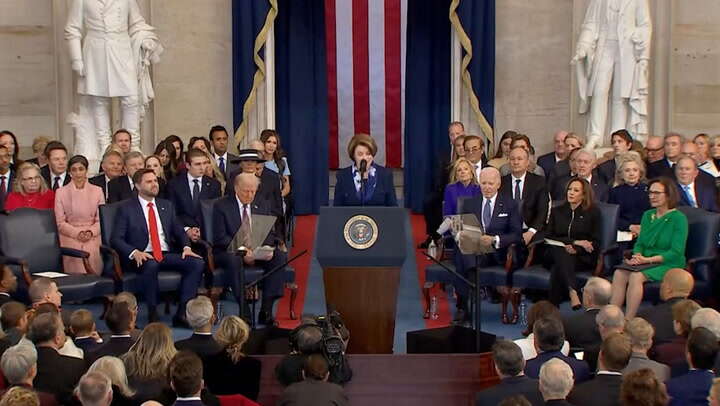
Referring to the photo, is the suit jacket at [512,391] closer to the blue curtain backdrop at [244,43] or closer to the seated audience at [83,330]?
the seated audience at [83,330]

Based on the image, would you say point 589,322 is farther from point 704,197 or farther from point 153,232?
point 153,232

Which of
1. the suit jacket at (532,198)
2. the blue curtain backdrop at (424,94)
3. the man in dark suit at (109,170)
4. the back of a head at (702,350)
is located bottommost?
the back of a head at (702,350)

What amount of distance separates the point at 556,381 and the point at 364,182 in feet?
12.5

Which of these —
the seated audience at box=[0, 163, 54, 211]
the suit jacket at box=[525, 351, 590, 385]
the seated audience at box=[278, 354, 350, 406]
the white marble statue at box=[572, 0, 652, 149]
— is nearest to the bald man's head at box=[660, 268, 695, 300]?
the suit jacket at box=[525, 351, 590, 385]

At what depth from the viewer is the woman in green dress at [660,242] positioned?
9.20 m

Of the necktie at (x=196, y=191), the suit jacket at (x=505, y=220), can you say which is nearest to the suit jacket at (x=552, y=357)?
the suit jacket at (x=505, y=220)

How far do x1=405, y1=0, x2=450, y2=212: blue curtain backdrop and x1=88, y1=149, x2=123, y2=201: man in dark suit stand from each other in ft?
15.1

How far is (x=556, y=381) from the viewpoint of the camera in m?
5.43

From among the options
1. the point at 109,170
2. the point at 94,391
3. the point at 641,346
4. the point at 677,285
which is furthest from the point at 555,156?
the point at 94,391

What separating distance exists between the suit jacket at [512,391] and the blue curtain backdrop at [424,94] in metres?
8.44

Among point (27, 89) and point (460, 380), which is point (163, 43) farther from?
point (460, 380)

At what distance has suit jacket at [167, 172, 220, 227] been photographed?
409 inches

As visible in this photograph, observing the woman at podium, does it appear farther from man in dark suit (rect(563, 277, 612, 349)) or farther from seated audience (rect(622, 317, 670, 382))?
seated audience (rect(622, 317, 670, 382))

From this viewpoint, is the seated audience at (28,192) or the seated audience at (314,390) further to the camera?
the seated audience at (28,192)
